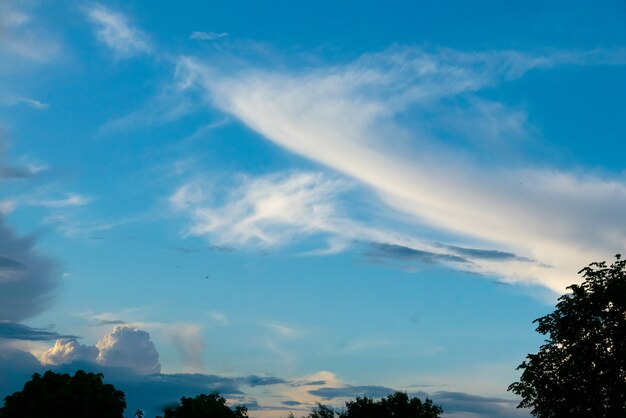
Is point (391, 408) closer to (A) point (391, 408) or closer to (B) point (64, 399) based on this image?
(A) point (391, 408)

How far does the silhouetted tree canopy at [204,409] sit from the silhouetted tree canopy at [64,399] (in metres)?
11.6

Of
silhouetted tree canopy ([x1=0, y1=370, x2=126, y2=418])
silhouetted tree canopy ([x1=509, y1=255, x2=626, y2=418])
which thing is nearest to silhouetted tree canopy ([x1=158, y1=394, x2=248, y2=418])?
silhouetted tree canopy ([x1=0, y1=370, x2=126, y2=418])

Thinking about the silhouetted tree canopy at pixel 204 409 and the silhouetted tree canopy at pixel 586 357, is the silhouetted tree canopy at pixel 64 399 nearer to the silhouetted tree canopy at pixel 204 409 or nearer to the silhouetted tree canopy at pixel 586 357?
the silhouetted tree canopy at pixel 204 409

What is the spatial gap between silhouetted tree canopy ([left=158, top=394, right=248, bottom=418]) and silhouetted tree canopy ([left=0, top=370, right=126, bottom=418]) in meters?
11.6

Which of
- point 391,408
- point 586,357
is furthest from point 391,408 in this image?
point 586,357

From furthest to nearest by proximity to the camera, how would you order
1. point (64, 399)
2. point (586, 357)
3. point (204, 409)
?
point (204, 409), point (64, 399), point (586, 357)

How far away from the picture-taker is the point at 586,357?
57.6 m

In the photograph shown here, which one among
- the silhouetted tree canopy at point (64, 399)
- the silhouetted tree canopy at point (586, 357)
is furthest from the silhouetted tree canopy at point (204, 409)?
the silhouetted tree canopy at point (586, 357)

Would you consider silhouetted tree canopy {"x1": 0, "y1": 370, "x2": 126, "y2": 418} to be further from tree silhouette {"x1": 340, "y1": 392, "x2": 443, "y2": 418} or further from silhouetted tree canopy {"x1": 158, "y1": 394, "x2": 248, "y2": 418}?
tree silhouette {"x1": 340, "y1": 392, "x2": 443, "y2": 418}

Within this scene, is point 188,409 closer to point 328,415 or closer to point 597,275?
point 328,415

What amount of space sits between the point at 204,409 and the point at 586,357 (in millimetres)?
47539

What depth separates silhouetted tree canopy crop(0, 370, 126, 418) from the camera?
2832 inches

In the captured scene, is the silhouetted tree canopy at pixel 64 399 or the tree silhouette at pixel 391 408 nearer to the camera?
the silhouetted tree canopy at pixel 64 399

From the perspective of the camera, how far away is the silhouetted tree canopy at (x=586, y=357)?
56.8m
